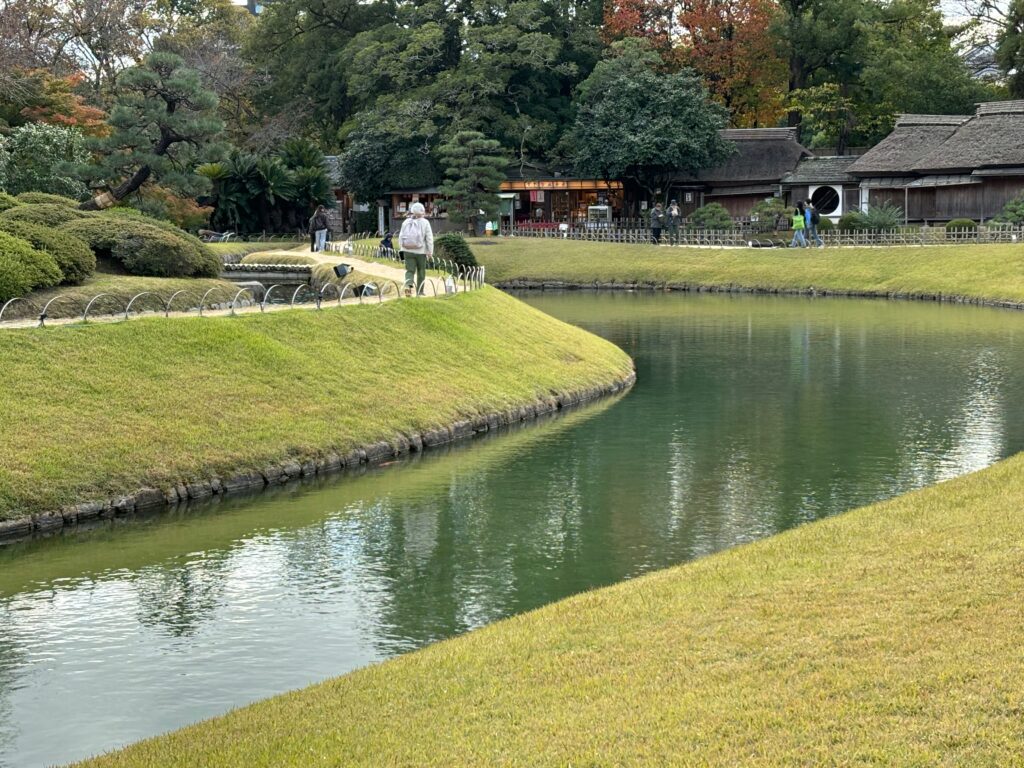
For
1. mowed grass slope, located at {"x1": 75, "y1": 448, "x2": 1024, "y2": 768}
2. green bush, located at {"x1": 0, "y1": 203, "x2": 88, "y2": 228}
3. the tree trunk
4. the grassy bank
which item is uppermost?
the tree trunk

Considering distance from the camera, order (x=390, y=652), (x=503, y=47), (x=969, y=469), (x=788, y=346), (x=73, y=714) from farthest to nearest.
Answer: (x=503, y=47)
(x=788, y=346)
(x=969, y=469)
(x=390, y=652)
(x=73, y=714)

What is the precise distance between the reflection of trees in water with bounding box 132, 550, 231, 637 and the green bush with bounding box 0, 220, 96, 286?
Result: 12.3 metres

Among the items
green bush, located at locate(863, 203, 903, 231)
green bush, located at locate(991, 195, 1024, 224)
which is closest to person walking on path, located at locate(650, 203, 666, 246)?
green bush, located at locate(863, 203, 903, 231)

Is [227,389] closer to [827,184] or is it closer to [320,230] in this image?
[320,230]

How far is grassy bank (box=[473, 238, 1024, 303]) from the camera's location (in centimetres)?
5534

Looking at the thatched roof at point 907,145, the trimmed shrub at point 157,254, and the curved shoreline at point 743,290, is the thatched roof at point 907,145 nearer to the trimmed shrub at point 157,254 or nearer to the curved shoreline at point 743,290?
the curved shoreline at point 743,290

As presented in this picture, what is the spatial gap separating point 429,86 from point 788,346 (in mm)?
45528

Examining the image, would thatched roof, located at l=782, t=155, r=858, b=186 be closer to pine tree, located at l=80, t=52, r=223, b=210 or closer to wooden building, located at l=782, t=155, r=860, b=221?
wooden building, located at l=782, t=155, r=860, b=221

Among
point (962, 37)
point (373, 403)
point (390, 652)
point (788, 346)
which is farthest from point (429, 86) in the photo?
point (390, 652)

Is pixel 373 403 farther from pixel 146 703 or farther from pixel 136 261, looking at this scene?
pixel 146 703

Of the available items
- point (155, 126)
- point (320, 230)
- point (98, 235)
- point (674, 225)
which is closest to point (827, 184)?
point (674, 225)

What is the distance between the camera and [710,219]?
236ft

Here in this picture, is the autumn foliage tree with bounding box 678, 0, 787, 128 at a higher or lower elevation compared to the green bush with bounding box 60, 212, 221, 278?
higher

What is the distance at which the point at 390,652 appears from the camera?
12.9 metres
